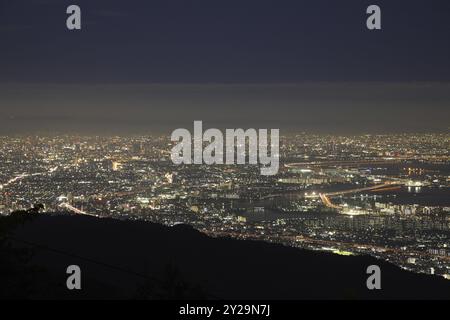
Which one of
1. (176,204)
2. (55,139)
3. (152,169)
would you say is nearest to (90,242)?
(176,204)

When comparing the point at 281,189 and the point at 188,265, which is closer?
the point at 188,265

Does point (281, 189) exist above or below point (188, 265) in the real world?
above

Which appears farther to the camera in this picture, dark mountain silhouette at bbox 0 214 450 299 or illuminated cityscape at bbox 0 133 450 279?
illuminated cityscape at bbox 0 133 450 279

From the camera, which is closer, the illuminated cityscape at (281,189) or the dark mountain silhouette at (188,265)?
the dark mountain silhouette at (188,265)

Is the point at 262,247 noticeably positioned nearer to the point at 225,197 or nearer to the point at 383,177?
the point at 225,197
